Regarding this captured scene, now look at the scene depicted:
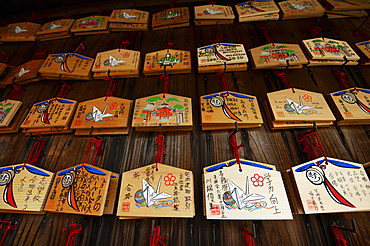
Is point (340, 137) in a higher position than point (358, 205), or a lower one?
higher

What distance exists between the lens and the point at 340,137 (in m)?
1.55

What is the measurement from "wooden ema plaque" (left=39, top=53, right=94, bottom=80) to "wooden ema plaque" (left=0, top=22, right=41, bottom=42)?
0.82 meters

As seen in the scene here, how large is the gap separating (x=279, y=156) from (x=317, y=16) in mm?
1902

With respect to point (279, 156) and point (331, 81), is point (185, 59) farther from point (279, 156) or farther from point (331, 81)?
point (331, 81)

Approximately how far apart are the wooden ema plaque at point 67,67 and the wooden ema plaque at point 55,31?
0.61 m

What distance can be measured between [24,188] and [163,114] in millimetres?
1122

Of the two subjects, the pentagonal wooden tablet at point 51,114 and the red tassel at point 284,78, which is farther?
the red tassel at point 284,78

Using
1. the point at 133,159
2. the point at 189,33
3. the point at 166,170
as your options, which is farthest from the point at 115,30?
the point at 166,170

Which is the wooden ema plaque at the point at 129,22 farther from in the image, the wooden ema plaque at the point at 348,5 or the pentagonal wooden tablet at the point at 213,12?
the wooden ema plaque at the point at 348,5

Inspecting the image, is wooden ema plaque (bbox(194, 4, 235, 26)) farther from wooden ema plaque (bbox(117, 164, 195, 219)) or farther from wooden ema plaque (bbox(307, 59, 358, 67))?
wooden ema plaque (bbox(117, 164, 195, 219))

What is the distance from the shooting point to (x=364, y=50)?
6.29 ft

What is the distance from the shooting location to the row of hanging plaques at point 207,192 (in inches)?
45.7

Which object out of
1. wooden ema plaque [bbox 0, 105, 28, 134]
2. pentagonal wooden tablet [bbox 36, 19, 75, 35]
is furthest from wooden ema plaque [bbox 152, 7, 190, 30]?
wooden ema plaque [bbox 0, 105, 28, 134]

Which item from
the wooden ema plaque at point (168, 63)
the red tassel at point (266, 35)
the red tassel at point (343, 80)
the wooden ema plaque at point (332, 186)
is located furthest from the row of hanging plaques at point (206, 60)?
the wooden ema plaque at point (332, 186)
